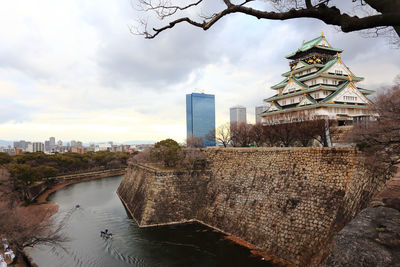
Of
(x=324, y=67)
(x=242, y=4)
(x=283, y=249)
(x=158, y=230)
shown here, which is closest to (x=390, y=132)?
(x=283, y=249)

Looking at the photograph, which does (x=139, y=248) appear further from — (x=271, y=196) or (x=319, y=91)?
(x=319, y=91)

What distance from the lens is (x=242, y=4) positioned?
4.39 m

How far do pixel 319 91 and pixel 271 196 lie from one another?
13263 millimetres

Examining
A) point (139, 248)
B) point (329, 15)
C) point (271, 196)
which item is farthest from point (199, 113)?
point (329, 15)

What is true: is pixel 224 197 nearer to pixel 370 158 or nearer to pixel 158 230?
pixel 158 230

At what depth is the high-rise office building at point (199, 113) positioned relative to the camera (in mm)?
100062

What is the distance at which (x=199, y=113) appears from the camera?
101500mm

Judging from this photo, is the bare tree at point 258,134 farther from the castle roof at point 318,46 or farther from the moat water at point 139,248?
the moat water at point 139,248

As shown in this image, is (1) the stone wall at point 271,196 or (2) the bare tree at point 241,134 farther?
(2) the bare tree at point 241,134

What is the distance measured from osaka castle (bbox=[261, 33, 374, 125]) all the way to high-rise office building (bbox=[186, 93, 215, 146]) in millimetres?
71153

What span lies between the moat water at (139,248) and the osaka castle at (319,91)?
13.6m

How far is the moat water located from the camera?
13.9 m

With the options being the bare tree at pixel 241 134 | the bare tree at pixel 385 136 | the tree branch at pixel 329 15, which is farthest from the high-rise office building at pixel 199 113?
the tree branch at pixel 329 15

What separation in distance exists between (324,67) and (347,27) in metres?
24.1
